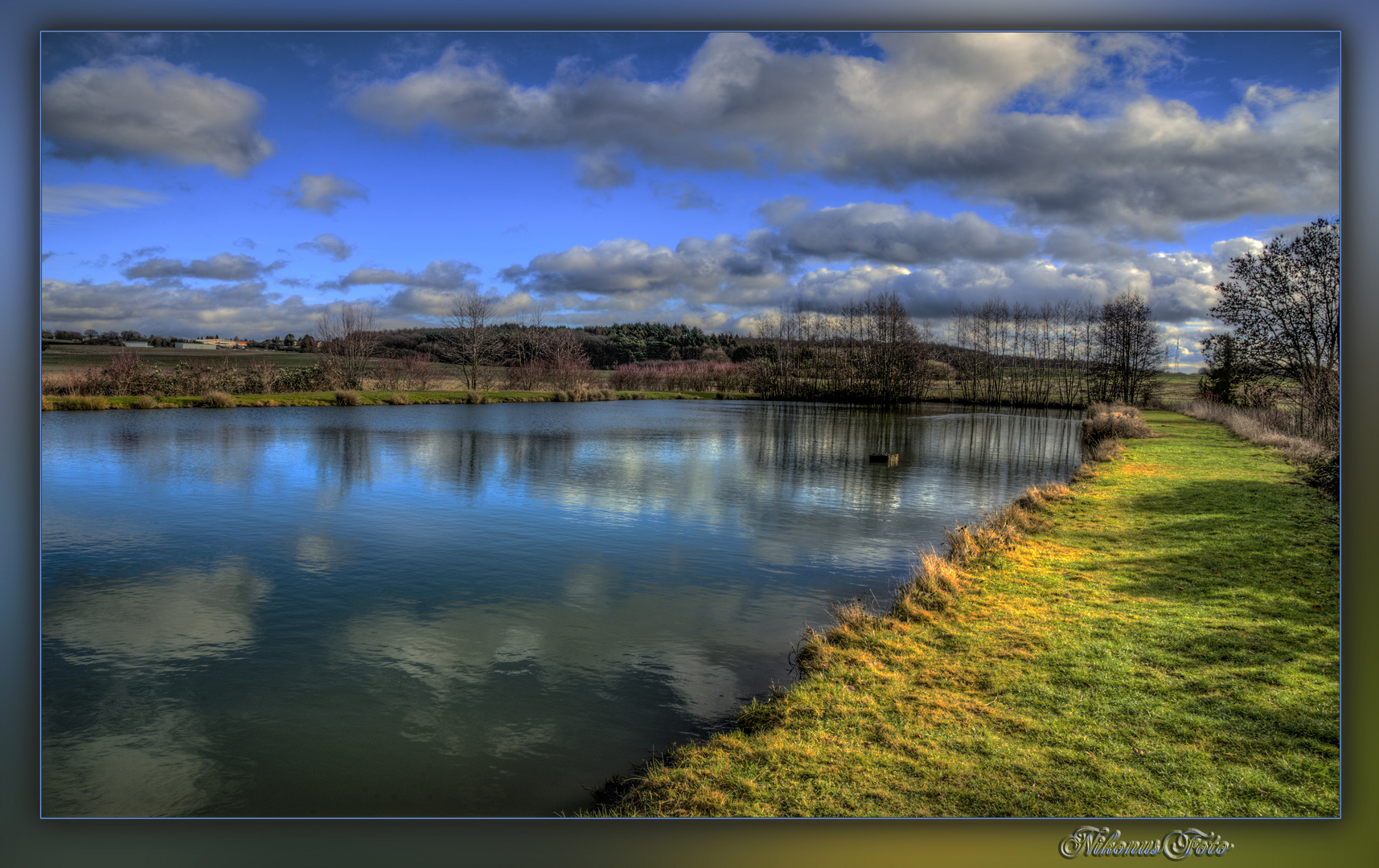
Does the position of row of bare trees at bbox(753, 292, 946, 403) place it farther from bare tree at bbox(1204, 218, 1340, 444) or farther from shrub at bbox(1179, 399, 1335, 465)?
bare tree at bbox(1204, 218, 1340, 444)

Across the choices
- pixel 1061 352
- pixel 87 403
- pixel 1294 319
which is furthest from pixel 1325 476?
pixel 87 403

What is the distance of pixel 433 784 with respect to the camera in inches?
174

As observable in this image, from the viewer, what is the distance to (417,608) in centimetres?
754

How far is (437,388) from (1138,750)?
33.8 metres

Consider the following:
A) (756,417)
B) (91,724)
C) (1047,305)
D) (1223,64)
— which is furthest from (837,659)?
(756,417)

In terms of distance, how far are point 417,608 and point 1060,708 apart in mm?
6054

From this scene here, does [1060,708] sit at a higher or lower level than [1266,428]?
lower

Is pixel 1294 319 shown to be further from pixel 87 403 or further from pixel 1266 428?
pixel 87 403

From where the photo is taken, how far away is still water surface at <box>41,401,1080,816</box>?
4.62m

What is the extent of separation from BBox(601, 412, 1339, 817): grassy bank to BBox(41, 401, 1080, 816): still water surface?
2.44 ft

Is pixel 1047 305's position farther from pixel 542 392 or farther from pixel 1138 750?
pixel 542 392

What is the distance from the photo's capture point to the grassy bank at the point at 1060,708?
12.6 feet

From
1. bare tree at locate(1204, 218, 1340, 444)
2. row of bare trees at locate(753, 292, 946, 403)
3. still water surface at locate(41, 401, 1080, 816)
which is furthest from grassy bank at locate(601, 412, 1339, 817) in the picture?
row of bare trees at locate(753, 292, 946, 403)

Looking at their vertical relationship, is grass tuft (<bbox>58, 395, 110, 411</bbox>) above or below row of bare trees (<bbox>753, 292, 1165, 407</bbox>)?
below
